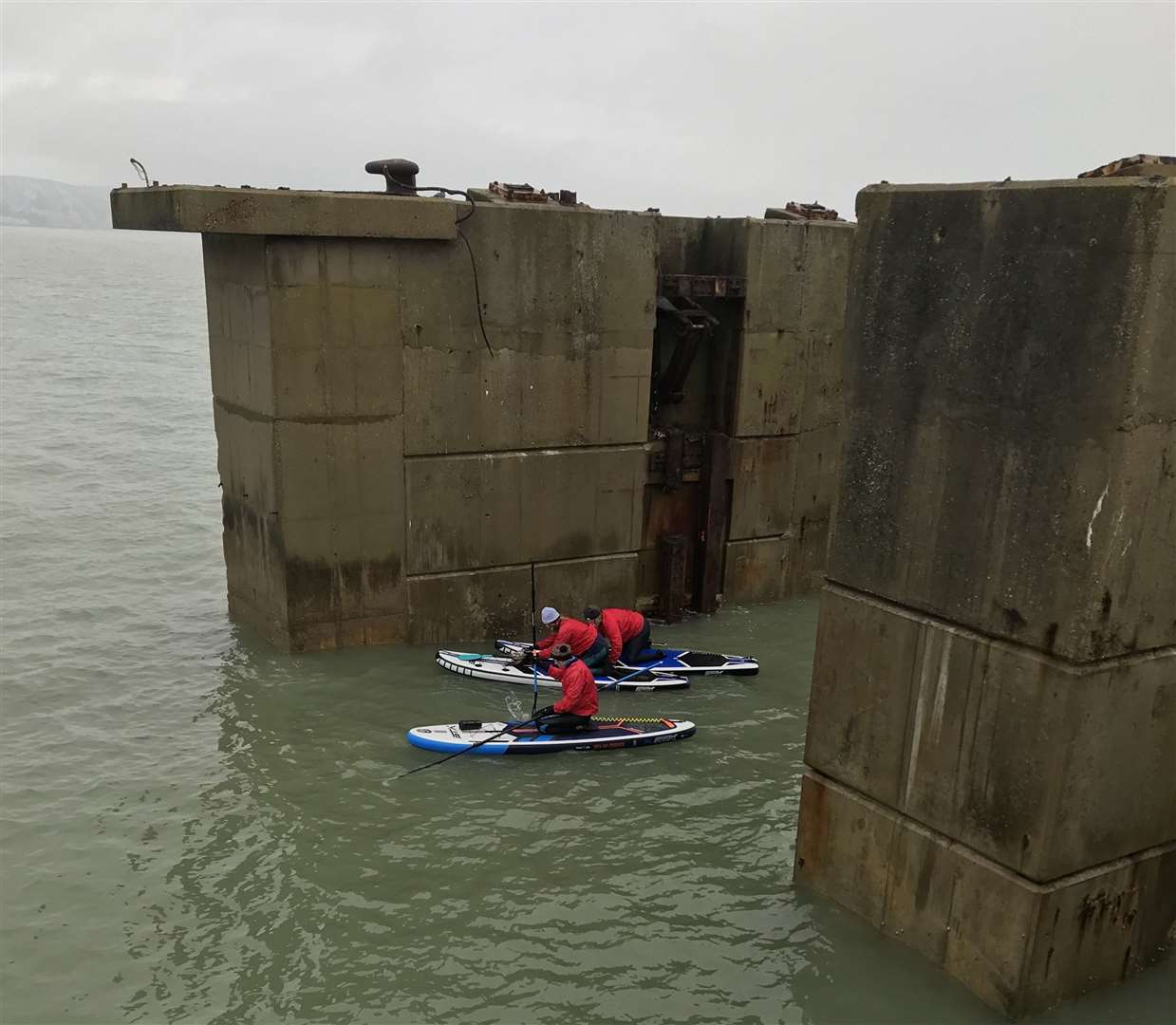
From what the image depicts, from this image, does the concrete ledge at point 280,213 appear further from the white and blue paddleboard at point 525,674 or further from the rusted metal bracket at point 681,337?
the white and blue paddleboard at point 525,674

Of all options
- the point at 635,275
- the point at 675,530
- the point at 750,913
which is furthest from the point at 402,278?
the point at 750,913

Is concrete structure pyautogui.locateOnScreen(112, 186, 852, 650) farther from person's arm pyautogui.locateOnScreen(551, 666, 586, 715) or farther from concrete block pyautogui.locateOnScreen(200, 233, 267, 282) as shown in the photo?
person's arm pyautogui.locateOnScreen(551, 666, 586, 715)

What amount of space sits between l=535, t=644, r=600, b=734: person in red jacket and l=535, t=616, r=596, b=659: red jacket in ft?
2.19

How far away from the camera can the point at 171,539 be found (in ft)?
65.1

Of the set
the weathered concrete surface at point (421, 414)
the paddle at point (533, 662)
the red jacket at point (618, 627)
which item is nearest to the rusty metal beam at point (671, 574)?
the weathered concrete surface at point (421, 414)

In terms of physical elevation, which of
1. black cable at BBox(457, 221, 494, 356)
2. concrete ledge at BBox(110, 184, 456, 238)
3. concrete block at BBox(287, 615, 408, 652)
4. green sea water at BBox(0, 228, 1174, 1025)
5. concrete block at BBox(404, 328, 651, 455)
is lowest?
green sea water at BBox(0, 228, 1174, 1025)

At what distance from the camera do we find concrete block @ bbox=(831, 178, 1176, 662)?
5969 millimetres

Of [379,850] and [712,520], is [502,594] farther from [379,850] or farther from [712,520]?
[379,850]

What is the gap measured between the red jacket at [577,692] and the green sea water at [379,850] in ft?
1.88

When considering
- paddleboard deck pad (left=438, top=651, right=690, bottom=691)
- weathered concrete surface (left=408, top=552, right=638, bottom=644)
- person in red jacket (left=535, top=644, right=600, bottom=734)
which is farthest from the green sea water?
weathered concrete surface (left=408, top=552, right=638, bottom=644)

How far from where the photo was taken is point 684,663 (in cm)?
1374

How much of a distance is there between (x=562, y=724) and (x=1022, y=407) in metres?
6.75

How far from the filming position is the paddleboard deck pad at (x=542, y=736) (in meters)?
11.1

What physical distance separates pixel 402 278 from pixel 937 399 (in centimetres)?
773
